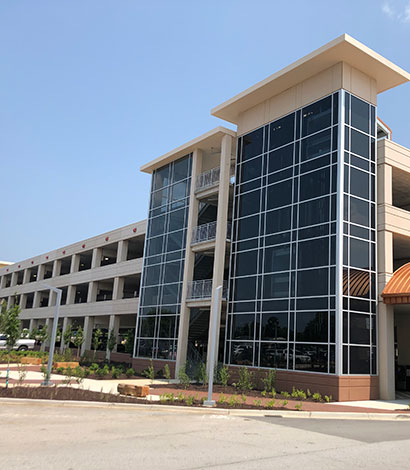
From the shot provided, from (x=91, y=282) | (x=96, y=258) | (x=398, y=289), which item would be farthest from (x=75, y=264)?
(x=398, y=289)

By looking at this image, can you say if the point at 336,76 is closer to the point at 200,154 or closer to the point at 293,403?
the point at 200,154

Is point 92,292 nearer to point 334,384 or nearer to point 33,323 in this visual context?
point 33,323

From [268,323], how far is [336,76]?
41.6 ft

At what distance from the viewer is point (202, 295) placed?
29.3m

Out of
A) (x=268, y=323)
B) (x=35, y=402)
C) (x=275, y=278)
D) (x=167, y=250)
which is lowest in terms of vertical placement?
(x=35, y=402)

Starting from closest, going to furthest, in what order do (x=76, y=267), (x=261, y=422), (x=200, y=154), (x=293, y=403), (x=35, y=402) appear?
(x=261, y=422), (x=35, y=402), (x=293, y=403), (x=200, y=154), (x=76, y=267)

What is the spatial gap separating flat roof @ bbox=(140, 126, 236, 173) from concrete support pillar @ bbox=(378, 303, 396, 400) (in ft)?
46.7

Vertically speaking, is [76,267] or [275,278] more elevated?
[76,267]

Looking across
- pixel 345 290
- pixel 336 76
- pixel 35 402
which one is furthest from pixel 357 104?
pixel 35 402

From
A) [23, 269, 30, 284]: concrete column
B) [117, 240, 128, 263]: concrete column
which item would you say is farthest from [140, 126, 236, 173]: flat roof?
[23, 269, 30, 284]: concrete column

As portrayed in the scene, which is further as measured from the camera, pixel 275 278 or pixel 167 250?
pixel 167 250

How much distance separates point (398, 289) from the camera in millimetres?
21703

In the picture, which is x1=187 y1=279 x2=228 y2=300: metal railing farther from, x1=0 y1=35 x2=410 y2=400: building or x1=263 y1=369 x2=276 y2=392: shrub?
x1=263 y1=369 x2=276 y2=392: shrub

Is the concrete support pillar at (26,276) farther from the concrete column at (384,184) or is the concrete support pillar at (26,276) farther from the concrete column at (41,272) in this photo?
the concrete column at (384,184)
